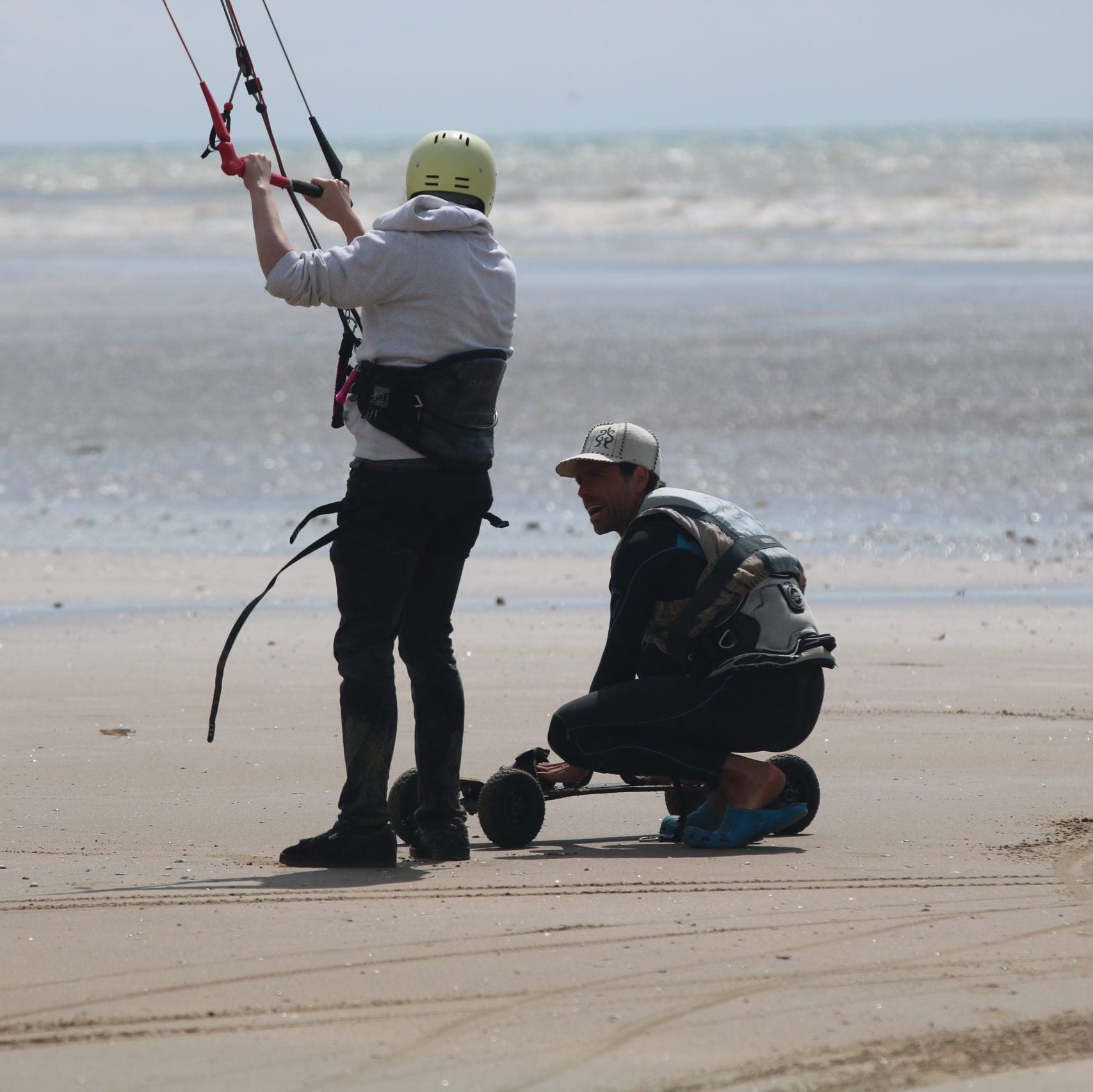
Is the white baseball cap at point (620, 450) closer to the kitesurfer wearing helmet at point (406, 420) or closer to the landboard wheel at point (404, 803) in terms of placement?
the kitesurfer wearing helmet at point (406, 420)

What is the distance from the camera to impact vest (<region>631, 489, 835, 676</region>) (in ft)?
17.2

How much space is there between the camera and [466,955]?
4113 millimetres

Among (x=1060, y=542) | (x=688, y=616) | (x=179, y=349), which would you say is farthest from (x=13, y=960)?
(x=179, y=349)

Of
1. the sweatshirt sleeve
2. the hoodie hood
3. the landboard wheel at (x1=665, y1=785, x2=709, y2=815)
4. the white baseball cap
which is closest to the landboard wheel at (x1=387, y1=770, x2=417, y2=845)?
the landboard wheel at (x1=665, y1=785, x2=709, y2=815)

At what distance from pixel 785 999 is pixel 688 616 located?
1.61 metres

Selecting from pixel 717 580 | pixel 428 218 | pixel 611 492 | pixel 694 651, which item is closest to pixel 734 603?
pixel 717 580

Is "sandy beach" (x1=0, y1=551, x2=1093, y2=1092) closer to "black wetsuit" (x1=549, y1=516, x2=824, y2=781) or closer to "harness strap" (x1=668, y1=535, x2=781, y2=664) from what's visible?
"black wetsuit" (x1=549, y1=516, x2=824, y2=781)

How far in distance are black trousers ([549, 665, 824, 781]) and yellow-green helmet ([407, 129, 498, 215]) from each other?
1.49 m

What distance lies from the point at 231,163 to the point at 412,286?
70 centimetres

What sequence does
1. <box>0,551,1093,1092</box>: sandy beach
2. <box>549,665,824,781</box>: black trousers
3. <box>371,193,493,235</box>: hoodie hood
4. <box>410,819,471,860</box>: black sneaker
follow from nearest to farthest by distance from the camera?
<box>0,551,1093,1092</box>: sandy beach → <box>371,193,493,235</box>: hoodie hood → <box>410,819,471,860</box>: black sneaker → <box>549,665,824,781</box>: black trousers

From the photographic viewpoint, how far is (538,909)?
4500mm

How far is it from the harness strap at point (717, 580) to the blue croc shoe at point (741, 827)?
20.6 inches

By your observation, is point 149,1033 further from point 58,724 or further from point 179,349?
point 179,349

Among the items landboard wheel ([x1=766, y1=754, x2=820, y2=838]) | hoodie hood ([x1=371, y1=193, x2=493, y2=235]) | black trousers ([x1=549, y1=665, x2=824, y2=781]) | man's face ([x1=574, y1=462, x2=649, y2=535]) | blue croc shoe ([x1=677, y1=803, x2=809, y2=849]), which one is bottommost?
blue croc shoe ([x1=677, y1=803, x2=809, y2=849])
